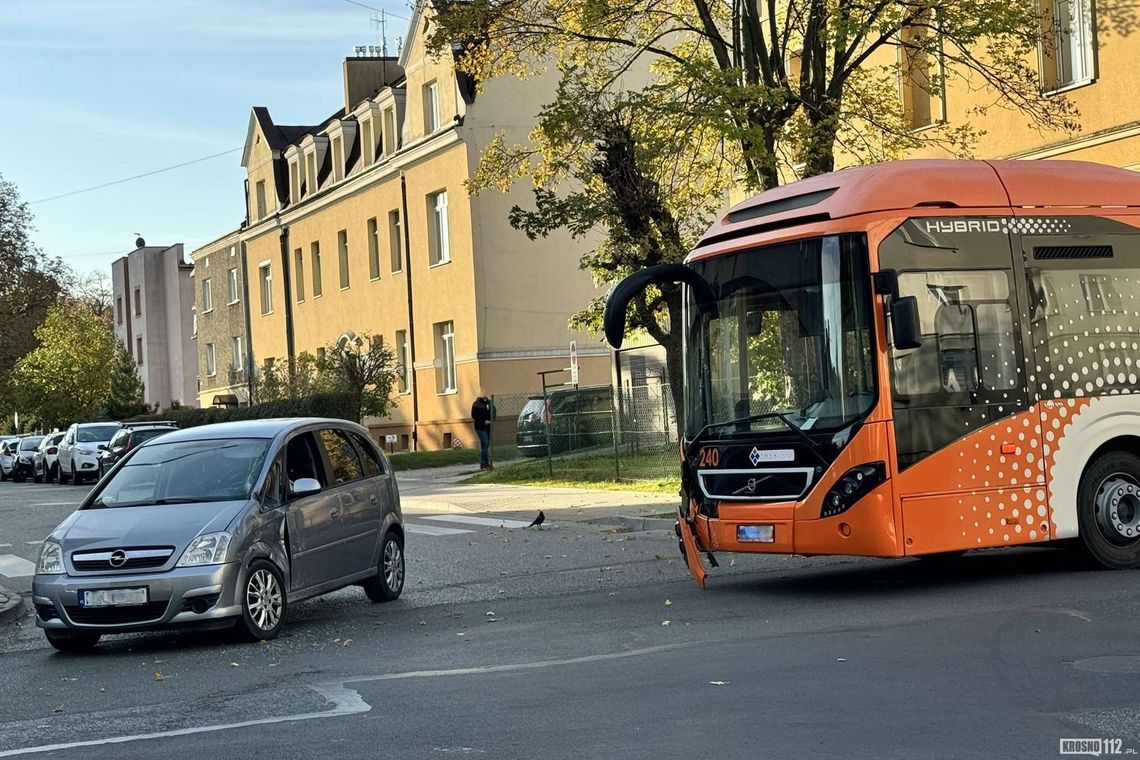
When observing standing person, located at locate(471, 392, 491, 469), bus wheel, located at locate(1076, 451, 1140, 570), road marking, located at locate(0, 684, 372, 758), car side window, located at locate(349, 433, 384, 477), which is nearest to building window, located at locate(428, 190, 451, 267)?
standing person, located at locate(471, 392, 491, 469)

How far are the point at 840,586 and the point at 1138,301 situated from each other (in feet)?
11.0

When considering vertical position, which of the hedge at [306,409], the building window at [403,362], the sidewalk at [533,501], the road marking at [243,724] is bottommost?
the sidewalk at [533,501]

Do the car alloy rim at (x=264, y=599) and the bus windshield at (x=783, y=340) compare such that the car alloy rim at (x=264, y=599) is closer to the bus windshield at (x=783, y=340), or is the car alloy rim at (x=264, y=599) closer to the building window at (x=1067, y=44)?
the bus windshield at (x=783, y=340)

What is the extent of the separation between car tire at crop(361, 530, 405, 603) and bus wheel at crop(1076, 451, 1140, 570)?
18.9 ft

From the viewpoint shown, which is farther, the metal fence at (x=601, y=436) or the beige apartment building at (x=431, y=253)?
the beige apartment building at (x=431, y=253)

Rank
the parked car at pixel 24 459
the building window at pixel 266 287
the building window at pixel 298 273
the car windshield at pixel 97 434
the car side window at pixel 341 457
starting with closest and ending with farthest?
the car side window at pixel 341 457 → the car windshield at pixel 97 434 → the parked car at pixel 24 459 → the building window at pixel 298 273 → the building window at pixel 266 287

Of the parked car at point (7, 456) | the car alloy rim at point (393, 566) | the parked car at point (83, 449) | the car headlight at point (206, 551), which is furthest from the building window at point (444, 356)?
the car headlight at point (206, 551)

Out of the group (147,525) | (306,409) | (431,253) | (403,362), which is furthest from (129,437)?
(147,525)

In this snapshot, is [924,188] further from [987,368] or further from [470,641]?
[470,641]

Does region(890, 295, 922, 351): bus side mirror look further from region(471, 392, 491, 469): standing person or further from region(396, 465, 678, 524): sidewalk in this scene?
region(471, 392, 491, 469): standing person

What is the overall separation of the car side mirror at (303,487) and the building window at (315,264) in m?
45.2

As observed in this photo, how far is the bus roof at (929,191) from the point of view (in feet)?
39.0

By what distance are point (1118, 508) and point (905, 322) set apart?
9.14 ft

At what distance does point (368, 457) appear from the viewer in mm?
13578
